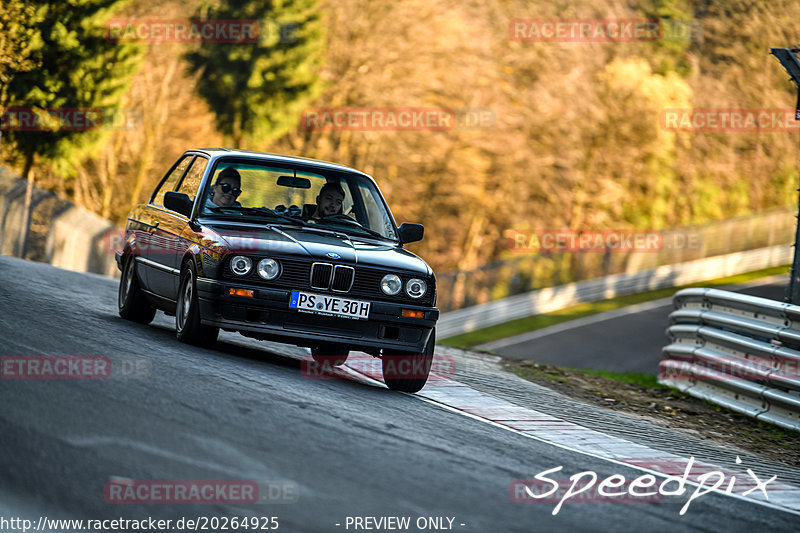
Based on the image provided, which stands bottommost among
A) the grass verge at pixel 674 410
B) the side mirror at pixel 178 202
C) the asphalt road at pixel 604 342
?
the asphalt road at pixel 604 342

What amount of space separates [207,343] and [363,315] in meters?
1.36

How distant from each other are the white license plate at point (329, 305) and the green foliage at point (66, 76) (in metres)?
23.1

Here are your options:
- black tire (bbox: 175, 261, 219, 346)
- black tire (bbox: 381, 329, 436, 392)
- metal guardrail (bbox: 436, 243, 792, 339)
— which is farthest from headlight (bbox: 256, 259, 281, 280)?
metal guardrail (bbox: 436, 243, 792, 339)

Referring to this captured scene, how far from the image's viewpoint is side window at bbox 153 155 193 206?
10695mm

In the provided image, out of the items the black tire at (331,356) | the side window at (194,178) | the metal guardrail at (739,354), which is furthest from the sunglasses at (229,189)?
the metal guardrail at (739,354)

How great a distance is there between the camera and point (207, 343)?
892cm

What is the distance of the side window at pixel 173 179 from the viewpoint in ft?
35.1

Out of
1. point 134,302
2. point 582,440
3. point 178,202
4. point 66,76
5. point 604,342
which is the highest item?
point 66,76

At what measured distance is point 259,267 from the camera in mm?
8430

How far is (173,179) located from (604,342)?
2354 centimetres

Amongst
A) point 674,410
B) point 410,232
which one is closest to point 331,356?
point 410,232

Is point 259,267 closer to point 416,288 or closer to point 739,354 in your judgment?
point 416,288

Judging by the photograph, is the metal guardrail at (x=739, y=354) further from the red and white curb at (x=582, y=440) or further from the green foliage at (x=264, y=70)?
the green foliage at (x=264, y=70)

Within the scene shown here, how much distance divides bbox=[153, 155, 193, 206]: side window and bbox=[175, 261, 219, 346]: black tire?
186cm
